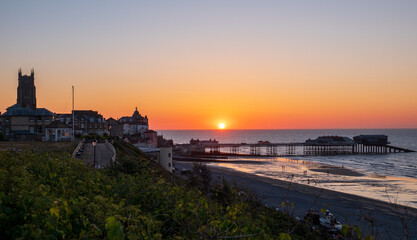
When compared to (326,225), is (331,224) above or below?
above

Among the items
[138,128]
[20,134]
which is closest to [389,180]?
[20,134]

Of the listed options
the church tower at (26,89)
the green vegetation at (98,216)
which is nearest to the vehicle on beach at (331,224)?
the green vegetation at (98,216)

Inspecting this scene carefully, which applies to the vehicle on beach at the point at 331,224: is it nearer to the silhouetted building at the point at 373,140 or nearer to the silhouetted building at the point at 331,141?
the silhouetted building at the point at 331,141

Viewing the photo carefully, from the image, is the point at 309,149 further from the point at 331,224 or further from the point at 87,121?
the point at 331,224

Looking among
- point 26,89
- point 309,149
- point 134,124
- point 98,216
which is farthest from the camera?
point 309,149

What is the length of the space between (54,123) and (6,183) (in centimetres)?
4475

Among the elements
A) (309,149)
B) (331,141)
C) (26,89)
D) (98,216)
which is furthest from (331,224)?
(331,141)

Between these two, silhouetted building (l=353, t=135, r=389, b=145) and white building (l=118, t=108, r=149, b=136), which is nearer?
white building (l=118, t=108, r=149, b=136)

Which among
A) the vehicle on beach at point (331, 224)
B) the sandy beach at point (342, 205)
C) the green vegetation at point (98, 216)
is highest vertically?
Result: the green vegetation at point (98, 216)

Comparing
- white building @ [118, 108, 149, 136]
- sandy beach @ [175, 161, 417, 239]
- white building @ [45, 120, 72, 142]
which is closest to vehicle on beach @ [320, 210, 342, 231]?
sandy beach @ [175, 161, 417, 239]

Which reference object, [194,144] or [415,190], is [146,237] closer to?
[415,190]

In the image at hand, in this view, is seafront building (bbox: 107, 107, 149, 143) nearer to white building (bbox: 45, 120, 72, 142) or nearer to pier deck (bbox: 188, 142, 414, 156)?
pier deck (bbox: 188, 142, 414, 156)

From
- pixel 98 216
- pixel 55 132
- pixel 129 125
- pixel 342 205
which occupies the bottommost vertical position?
pixel 342 205

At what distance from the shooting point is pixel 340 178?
57594 millimetres
